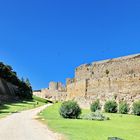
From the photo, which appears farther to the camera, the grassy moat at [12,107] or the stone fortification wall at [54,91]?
the stone fortification wall at [54,91]

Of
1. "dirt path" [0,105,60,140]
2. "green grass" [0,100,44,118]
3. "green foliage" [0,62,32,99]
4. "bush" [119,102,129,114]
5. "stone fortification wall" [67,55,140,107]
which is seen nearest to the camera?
"dirt path" [0,105,60,140]

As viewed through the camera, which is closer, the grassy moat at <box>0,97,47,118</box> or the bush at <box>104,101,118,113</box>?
the grassy moat at <box>0,97,47,118</box>

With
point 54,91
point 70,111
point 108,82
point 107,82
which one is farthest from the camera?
point 54,91

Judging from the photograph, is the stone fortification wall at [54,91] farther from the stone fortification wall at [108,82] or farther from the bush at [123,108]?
the bush at [123,108]

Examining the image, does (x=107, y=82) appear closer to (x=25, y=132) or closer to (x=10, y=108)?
(x=10, y=108)

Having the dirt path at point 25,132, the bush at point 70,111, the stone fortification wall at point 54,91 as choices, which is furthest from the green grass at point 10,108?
the stone fortification wall at point 54,91

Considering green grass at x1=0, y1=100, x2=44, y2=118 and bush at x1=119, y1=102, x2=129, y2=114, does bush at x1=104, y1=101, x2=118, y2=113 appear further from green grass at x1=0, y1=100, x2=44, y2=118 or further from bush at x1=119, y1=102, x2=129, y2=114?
green grass at x1=0, y1=100, x2=44, y2=118

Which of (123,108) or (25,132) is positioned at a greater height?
(123,108)

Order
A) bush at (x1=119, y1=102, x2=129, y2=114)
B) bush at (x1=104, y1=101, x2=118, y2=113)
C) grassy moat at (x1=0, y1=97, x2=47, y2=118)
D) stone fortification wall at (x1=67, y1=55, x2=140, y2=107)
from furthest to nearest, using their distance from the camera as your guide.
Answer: stone fortification wall at (x1=67, y1=55, x2=140, y2=107) → bush at (x1=104, y1=101, x2=118, y2=113) → bush at (x1=119, y1=102, x2=129, y2=114) → grassy moat at (x1=0, y1=97, x2=47, y2=118)

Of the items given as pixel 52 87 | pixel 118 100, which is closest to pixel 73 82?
pixel 118 100

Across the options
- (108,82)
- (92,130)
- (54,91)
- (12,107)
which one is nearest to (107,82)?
(108,82)

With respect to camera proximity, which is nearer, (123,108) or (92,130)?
(92,130)

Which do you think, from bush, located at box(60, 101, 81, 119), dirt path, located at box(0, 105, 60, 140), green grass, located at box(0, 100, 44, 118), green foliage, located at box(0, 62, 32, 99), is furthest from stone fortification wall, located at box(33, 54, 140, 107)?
dirt path, located at box(0, 105, 60, 140)

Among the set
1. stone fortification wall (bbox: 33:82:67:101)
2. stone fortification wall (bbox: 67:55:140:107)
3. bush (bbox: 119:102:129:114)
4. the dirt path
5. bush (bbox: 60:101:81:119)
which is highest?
stone fortification wall (bbox: 33:82:67:101)
